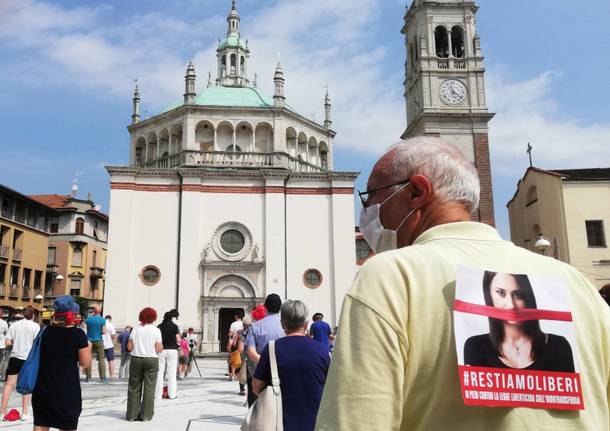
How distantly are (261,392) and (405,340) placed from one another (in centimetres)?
317

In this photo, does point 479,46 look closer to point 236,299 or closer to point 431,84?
point 431,84

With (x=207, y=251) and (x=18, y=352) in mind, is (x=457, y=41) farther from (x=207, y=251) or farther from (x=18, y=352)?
(x=18, y=352)

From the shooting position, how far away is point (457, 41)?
3556 cm

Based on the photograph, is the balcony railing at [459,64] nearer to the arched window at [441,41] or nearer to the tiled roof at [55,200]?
the arched window at [441,41]

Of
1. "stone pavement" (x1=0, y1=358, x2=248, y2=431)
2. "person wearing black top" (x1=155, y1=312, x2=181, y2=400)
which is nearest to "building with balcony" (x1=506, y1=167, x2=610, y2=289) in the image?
"stone pavement" (x1=0, y1=358, x2=248, y2=431)

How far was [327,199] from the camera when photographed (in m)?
31.1

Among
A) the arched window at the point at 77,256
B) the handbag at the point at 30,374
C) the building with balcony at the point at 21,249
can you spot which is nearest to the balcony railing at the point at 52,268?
the building with balcony at the point at 21,249

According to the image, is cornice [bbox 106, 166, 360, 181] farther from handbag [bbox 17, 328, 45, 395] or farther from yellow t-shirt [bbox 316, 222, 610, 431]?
yellow t-shirt [bbox 316, 222, 610, 431]

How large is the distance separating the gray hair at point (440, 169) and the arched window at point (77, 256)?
52688 mm

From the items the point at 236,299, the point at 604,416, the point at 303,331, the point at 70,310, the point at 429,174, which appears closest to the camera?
the point at 604,416

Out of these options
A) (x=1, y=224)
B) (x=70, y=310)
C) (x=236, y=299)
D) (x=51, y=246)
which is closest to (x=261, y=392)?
(x=70, y=310)

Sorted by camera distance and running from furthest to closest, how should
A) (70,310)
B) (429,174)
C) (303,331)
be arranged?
(70,310) → (303,331) → (429,174)

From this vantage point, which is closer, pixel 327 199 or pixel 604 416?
pixel 604 416

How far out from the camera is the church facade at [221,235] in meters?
29.0
